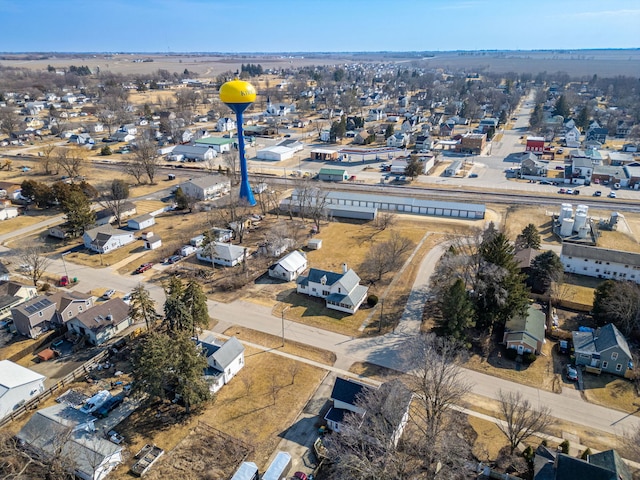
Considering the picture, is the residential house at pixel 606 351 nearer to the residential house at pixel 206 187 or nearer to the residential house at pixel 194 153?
the residential house at pixel 206 187

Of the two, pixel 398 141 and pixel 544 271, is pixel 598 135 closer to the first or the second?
pixel 398 141

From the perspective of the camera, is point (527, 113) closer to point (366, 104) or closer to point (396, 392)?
point (366, 104)

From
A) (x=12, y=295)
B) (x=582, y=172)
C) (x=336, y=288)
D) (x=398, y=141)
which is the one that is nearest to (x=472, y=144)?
(x=398, y=141)

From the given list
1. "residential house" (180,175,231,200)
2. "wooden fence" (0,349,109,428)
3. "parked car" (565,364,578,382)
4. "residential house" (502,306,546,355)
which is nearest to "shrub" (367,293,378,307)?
"residential house" (502,306,546,355)

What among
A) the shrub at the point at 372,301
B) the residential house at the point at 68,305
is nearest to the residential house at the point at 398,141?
the shrub at the point at 372,301

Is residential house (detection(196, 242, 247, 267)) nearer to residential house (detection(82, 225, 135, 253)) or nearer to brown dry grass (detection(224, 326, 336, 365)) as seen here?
residential house (detection(82, 225, 135, 253))
